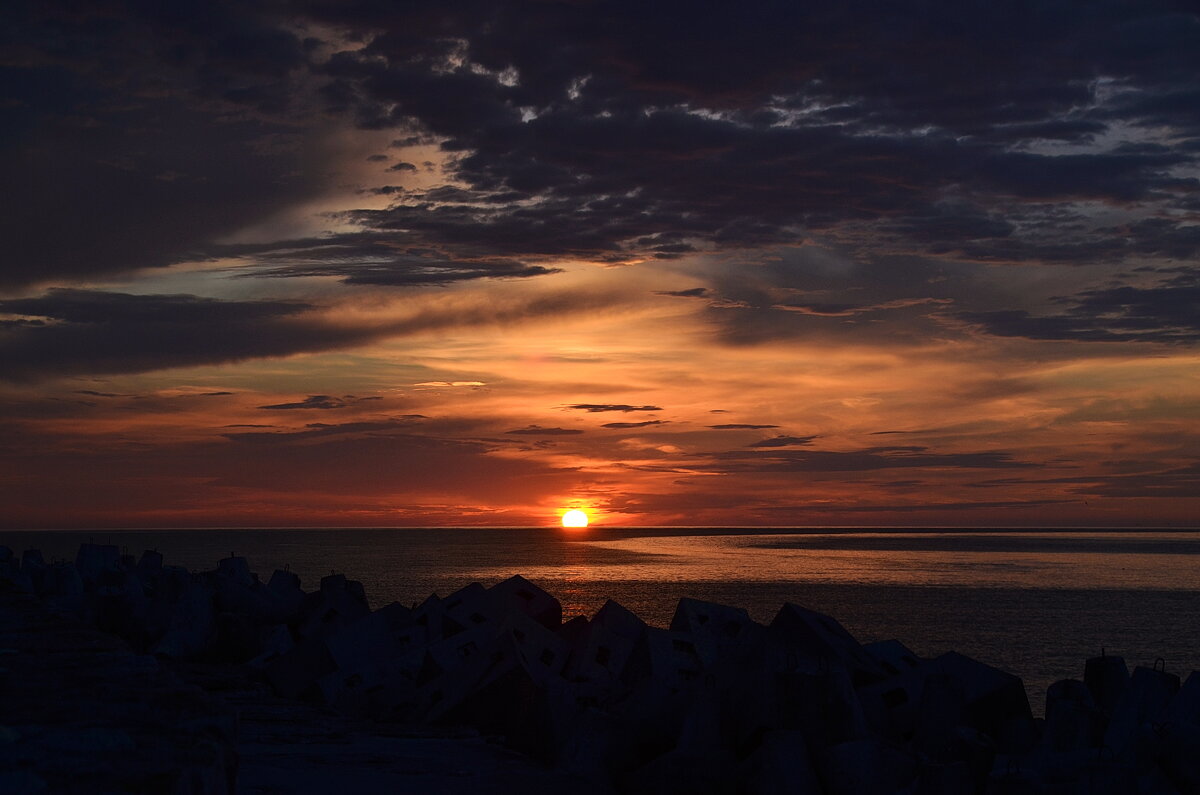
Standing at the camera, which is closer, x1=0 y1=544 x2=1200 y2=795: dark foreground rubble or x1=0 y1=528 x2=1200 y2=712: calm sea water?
x1=0 y1=544 x2=1200 y2=795: dark foreground rubble

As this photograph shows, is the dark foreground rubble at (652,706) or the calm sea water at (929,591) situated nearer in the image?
the dark foreground rubble at (652,706)

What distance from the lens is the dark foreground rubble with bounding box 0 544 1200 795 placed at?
36.7 ft

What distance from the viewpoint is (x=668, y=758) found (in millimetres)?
11898

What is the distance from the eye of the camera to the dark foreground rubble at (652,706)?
11.2m

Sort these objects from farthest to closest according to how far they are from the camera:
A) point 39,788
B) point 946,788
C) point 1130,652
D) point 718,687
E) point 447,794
→ point 1130,652, point 718,687, point 447,794, point 946,788, point 39,788

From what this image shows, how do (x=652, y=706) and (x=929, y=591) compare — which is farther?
(x=929, y=591)

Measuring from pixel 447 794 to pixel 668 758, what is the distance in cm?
231

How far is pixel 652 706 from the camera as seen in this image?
1345 centimetres

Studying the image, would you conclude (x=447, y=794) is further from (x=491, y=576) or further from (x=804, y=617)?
(x=491, y=576)

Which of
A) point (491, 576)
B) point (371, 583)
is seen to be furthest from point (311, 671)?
point (491, 576)

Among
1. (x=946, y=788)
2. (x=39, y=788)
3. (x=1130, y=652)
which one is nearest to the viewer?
(x=39, y=788)

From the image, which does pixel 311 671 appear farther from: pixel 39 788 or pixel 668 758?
pixel 39 788

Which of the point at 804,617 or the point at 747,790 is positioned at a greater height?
→ the point at 804,617

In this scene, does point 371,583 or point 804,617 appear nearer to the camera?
point 804,617
